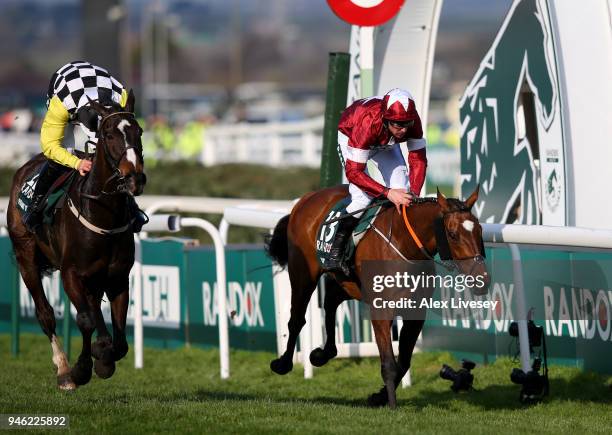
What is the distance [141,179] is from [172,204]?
13.5ft

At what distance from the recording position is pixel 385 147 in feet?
→ 23.5

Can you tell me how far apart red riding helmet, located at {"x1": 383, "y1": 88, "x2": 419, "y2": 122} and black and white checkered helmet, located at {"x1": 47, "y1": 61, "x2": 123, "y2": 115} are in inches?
62.9

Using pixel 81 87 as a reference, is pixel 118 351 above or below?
below

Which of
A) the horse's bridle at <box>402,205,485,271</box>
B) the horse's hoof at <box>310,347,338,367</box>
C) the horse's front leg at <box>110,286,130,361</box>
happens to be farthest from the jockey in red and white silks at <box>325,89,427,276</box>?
the horse's front leg at <box>110,286,130,361</box>

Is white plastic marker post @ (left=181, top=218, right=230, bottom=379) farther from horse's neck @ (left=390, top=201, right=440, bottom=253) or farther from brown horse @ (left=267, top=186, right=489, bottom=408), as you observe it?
horse's neck @ (left=390, top=201, right=440, bottom=253)

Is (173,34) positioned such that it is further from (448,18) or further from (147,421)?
(147,421)

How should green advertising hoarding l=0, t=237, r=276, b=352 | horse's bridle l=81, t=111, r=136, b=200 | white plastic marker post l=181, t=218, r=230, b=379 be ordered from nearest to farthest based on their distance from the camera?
horse's bridle l=81, t=111, r=136, b=200 → white plastic marker post l=181, t=218, r=230, b=379 → green advertising hoarding l=0, t=237, r=276, b=352

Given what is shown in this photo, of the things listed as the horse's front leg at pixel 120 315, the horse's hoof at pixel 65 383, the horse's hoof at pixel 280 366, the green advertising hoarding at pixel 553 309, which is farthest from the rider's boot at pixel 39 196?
the green advertising hoarding at pixel 553 309

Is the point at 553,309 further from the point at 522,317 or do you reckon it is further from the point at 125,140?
the point at 125,140

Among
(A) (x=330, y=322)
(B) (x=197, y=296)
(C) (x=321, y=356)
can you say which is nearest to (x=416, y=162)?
(A) (x=330, y=322)

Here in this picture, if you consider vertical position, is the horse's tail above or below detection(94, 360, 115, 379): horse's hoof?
above

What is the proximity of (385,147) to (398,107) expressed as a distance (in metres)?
0.44

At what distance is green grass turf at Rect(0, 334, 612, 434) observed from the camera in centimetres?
593

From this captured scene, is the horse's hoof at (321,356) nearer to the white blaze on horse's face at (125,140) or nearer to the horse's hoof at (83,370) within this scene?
the horse's hoof at (83,370)
